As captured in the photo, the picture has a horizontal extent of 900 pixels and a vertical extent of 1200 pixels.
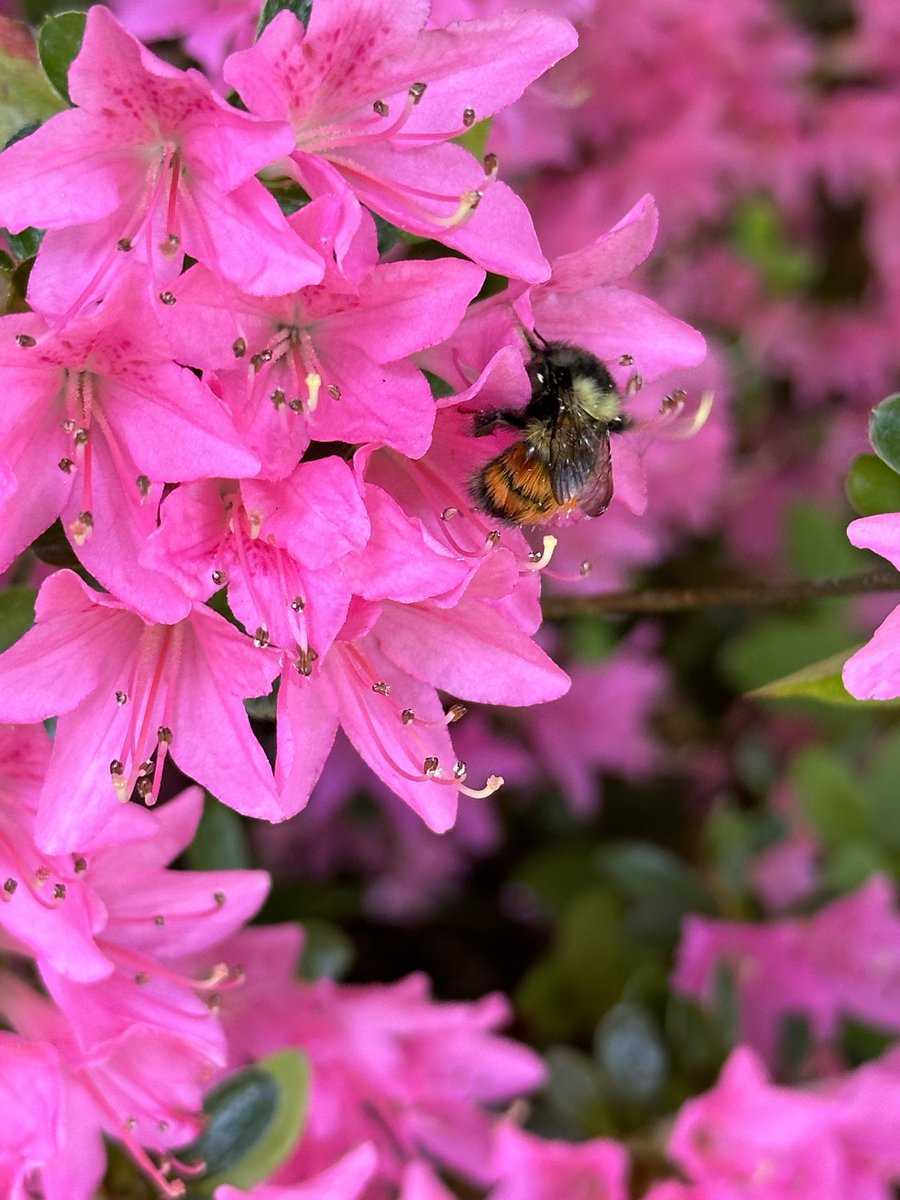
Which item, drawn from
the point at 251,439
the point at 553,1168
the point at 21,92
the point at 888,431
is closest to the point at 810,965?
the point at 553,1168

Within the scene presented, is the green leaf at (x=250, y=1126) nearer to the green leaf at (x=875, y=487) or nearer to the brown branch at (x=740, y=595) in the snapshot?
the brown branch at (x=740, y=595)

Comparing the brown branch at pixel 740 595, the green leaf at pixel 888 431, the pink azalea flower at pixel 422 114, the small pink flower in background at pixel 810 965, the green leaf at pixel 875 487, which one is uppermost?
the pink azalea flower at pixel 422 114

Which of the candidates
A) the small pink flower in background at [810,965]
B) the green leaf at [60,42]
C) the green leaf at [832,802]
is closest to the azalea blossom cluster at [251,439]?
the green leaf at [60,42]

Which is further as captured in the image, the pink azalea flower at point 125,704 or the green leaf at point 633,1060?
the green leaf at point 633,1060

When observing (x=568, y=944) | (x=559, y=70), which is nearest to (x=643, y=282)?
(x=559, y=70)

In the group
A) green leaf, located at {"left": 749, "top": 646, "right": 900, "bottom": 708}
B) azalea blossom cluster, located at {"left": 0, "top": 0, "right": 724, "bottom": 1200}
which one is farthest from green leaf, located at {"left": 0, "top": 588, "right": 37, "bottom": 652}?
green leaf, located at {"left": 749, "top": 646, "right": 900, "bottom": 708}
